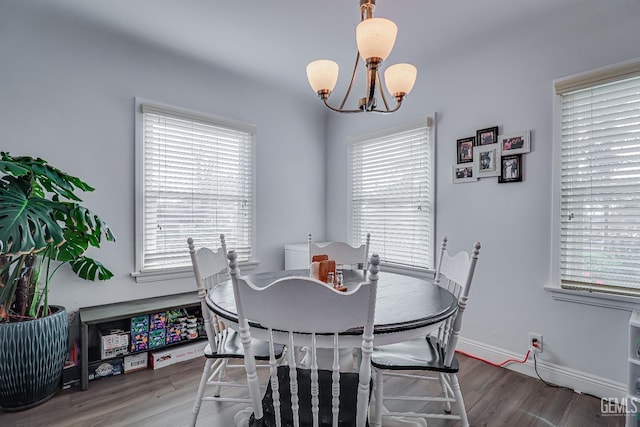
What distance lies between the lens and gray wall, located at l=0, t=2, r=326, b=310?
7.26 feet

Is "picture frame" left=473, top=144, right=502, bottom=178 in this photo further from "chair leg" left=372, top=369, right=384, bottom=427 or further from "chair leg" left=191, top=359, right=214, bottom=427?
"chair leg" left=191, top=359, right=214, bottom=427

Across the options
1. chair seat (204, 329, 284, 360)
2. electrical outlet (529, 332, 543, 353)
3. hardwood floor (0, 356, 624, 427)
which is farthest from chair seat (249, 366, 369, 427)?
electrical outlet (529, 332, 543, 353)

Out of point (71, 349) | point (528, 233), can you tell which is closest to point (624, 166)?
point (528, 233)

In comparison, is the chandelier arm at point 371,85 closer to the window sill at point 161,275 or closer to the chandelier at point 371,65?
the chandelier at point 371,65

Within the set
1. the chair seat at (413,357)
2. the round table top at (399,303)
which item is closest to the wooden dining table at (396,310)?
the round table top at (399,303)

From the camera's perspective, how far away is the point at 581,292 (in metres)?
2.13

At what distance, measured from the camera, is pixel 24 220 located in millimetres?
1661

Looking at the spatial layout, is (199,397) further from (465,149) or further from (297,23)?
(465,149)

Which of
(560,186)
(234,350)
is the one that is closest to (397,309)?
(234,350)

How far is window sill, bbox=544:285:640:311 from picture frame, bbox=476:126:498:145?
1.14 metres

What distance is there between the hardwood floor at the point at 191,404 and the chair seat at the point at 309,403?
845mm

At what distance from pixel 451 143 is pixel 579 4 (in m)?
1.17

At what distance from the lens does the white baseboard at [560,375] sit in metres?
2.04

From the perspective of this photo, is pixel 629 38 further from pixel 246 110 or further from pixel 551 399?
pixel 246 110
